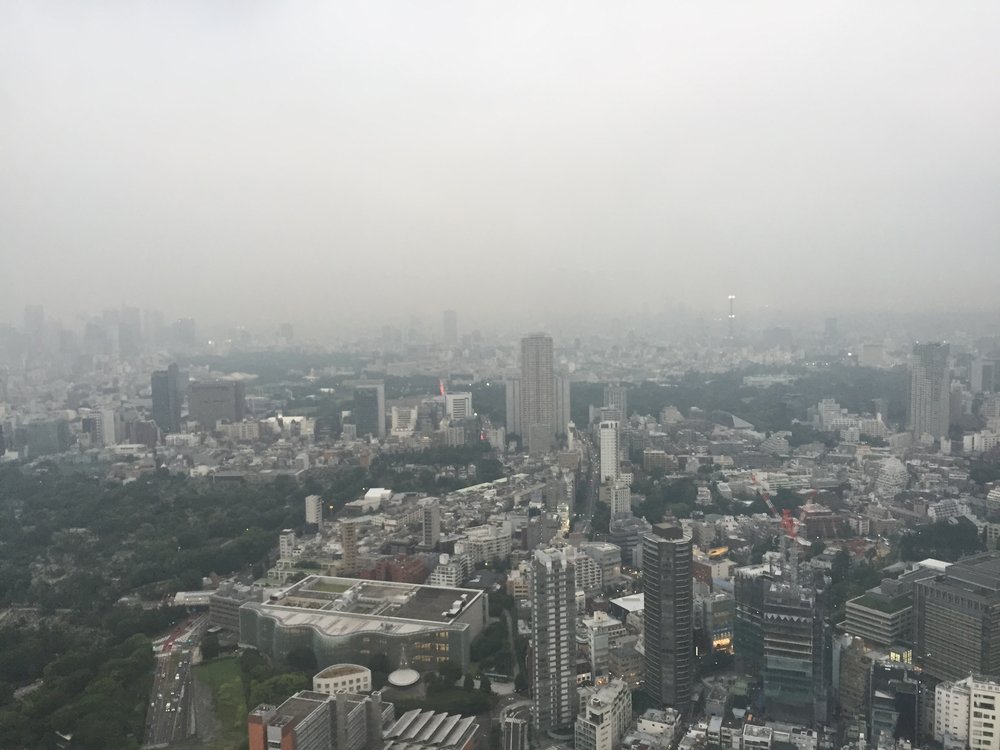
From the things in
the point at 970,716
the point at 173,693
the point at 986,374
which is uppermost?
the point at 986,374

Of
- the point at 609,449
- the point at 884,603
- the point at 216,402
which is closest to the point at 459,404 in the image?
the point at 216,402

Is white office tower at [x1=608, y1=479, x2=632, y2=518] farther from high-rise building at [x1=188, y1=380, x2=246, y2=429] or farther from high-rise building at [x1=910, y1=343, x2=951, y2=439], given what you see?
high-rise building at [x1=188, y1=380, x2=246, y2=429]

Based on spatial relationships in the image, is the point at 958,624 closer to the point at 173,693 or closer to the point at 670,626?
the point at 670,626

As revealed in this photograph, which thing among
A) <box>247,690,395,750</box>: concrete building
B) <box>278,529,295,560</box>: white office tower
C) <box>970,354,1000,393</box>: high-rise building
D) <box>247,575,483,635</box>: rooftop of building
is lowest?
<box>278,529,295,560</box>: white office tower

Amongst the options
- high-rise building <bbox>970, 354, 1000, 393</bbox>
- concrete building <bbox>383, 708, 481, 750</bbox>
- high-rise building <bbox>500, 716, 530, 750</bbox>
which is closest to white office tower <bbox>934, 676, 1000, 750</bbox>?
high-rise building <bbox>500, 716, 530, 750</bbox>

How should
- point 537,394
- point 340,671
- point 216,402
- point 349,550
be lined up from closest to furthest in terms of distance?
point 340,671
point 349,550
point 537,394
point 216,402
